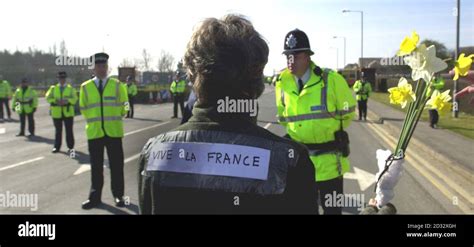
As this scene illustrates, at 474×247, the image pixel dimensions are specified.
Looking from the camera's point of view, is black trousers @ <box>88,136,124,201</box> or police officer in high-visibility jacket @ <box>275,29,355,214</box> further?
black trousers @ <box>88,136,124,201</box>

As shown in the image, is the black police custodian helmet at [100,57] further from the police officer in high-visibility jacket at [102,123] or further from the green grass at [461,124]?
the green grass at [461,124]

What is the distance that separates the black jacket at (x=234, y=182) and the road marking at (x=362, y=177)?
606 cm

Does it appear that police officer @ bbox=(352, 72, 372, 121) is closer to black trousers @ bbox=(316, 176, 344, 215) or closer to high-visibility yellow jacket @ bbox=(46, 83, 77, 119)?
high-visibility yellow jacket @ bbox=(46, 83, 77, 119)

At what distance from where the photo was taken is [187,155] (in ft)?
6.25

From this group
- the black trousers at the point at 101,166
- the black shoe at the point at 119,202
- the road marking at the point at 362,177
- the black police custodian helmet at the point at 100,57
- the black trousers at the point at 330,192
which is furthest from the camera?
the road marking at the point at 362,177

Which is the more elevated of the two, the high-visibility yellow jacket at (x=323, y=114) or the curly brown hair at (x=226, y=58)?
the curly brown hair at (x=226, y=58)

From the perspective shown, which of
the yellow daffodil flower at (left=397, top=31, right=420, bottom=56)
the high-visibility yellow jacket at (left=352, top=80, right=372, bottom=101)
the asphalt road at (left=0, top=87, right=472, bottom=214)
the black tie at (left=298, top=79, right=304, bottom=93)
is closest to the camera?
the yellow daffodil flower at (left=397, top=31, right=420, bottom=56)

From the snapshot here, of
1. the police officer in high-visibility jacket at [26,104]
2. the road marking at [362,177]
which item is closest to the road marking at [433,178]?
the road marking at [362,177]

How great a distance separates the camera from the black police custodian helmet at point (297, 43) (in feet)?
13.5

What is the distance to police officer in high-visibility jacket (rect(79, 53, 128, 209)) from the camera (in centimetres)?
688

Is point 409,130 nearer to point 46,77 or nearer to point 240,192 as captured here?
point 240,192

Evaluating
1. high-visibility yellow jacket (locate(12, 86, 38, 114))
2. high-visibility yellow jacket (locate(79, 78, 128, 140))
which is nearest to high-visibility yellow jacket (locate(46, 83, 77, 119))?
high-visibility yellow jacket (locate(12, 86, 38, 114))

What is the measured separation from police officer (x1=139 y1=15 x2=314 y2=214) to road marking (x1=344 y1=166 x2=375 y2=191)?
239 inches
